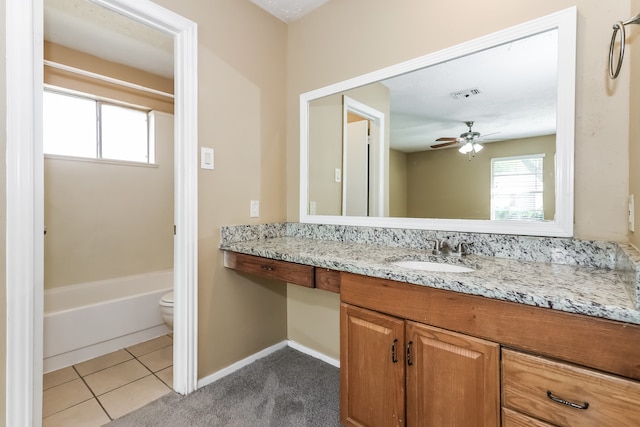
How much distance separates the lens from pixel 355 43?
→ 1888mm

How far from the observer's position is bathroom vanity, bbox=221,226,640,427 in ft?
2.53

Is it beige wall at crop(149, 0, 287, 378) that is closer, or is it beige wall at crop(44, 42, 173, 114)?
beige wall at crop(149, 0, 287, 378)

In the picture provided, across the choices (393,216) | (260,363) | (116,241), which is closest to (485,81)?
(393,216)

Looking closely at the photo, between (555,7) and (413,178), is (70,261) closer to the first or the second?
(413,178)

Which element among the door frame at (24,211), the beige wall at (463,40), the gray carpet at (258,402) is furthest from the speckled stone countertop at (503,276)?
the door frame at (24,211)

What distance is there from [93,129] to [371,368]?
10.3 feet

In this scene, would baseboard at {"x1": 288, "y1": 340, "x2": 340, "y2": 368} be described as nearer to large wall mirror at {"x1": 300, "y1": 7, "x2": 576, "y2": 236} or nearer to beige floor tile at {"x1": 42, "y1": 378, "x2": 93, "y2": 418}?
large wall mirror at {"x1": 300, "y1": 7, "x2": 576, "y2": 236}

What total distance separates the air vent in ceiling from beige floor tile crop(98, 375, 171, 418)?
2268 mm

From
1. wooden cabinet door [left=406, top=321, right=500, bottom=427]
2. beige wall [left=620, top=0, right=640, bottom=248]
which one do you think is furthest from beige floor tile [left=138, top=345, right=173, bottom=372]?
beige wall [left=620, top=0, right=640, bottom=248]

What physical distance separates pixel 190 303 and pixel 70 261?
1606 mm

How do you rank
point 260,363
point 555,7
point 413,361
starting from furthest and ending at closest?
1. point 260,363
2. point 555,7
3. point 413,361

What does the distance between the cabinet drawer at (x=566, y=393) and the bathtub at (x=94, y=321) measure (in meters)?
2.52

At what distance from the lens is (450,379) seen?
1020mm

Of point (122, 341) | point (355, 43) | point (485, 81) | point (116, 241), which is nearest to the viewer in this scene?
point (485, 81)
